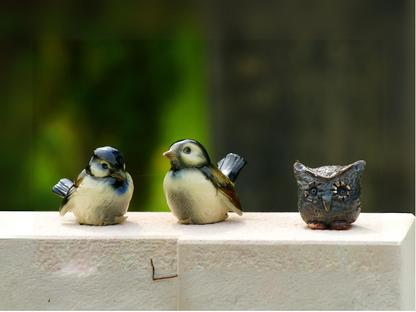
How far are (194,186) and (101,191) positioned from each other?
290 mm

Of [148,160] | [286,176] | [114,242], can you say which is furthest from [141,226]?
[286,176]

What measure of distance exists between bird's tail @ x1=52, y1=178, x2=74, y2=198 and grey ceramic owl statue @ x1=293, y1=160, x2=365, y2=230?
789mm

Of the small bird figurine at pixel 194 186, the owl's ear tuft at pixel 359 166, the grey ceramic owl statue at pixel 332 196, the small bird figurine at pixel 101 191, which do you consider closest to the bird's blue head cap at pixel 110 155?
the small bird figurine at pixel 101 191

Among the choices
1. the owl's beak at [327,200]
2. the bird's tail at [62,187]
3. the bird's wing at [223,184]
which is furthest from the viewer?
the bird's tail at [62,187]

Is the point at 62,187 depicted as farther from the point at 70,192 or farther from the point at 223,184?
the point at 223,184

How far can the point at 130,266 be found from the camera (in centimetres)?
148

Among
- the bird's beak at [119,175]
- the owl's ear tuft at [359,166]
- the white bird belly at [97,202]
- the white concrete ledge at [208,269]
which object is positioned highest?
the owl's ear tuft at [359,166]

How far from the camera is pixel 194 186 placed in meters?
1.64

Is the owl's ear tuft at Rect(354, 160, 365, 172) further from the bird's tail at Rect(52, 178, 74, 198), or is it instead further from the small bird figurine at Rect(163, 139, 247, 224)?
the bird's tail at Rect(52, 178, 74, 198)

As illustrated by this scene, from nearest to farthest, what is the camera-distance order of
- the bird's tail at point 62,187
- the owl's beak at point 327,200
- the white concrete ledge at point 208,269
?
the white concrete ledge at point 208,269
the owl's beak at point 327,200
the bird's tail at point 62,187

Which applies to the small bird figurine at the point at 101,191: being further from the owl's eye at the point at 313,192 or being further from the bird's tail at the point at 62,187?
the owl's eye at the point at 313,192

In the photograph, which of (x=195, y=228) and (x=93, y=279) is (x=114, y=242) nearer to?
(x=93, y=279)

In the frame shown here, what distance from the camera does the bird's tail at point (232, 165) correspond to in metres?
1.80

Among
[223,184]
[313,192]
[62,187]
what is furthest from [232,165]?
[62,187]
